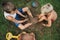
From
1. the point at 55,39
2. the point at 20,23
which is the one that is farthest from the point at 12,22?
the point at 55,39

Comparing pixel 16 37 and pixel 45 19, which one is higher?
pixel 45 19

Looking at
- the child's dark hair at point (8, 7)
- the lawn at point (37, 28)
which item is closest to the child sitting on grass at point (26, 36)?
the lawn at point (37, 28)

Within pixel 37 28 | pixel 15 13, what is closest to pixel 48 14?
pixel 37 28

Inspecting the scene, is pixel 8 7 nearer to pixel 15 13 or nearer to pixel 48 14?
pixel 15 13

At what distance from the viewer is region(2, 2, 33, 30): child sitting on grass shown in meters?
1.83

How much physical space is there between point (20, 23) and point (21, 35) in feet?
0.27

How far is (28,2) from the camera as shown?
1849 millimetres

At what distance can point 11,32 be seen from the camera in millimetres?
1819

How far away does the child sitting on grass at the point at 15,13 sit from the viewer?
6.00ft

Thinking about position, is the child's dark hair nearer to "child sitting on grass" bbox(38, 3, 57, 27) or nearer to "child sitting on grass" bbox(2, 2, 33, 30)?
"child sitting on grass" bbox(2, 2, 33, 30)

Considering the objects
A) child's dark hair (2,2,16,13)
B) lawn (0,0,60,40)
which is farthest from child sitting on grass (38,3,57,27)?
child's dark hair (2,2,16,13)

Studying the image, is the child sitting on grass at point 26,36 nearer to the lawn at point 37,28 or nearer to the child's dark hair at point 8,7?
the lawn at point 37,28

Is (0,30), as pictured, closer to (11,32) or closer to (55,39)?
(11,32)

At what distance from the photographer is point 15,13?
185 centimetres
